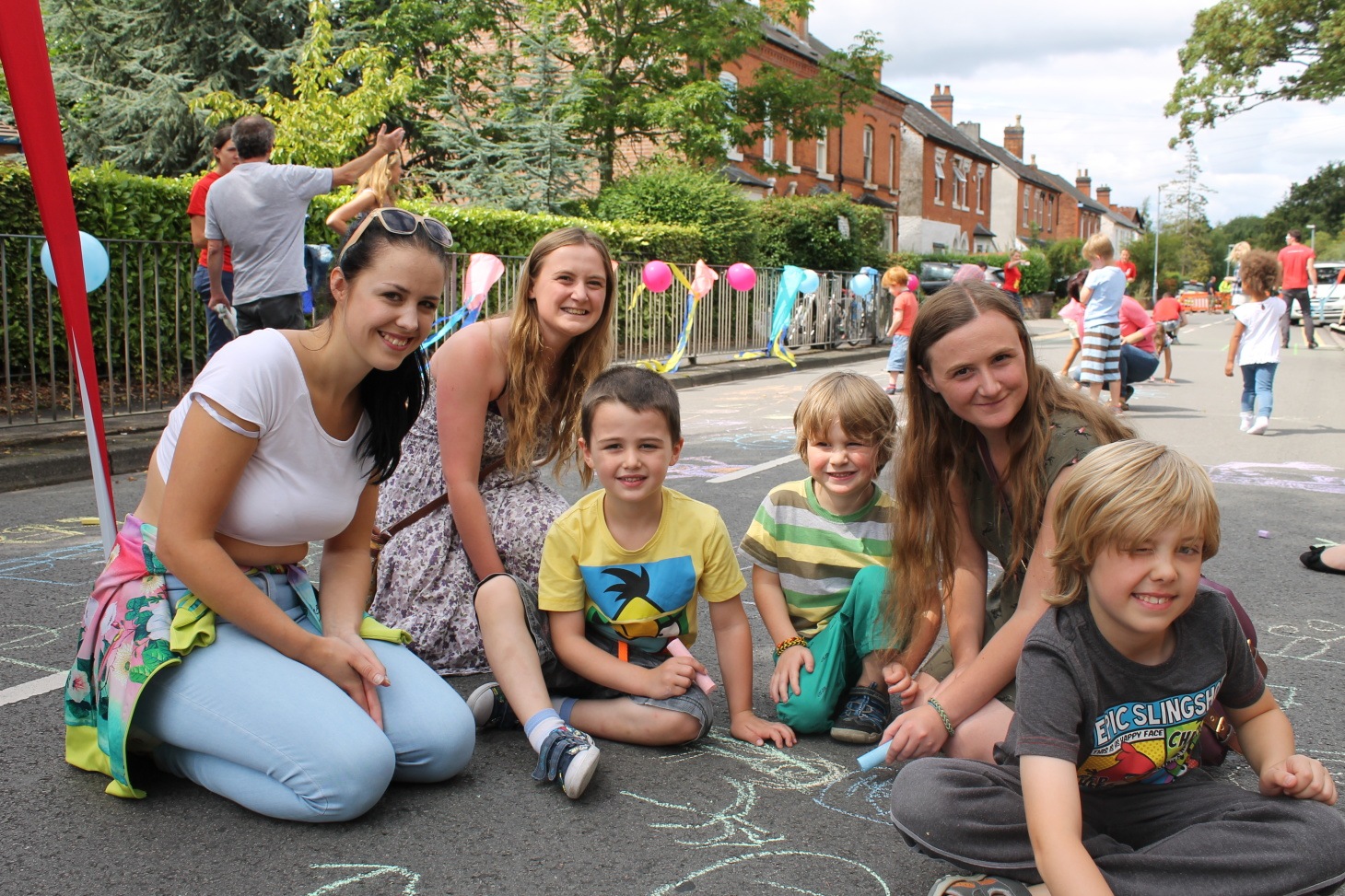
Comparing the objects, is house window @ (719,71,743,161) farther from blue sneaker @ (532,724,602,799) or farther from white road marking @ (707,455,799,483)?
blue sneaker @ (532,724,602,799)

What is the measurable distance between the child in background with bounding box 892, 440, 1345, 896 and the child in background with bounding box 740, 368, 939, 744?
80cm

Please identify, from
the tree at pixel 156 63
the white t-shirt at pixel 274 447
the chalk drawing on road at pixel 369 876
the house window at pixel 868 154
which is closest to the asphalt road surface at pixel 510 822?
the chalk drawing on road at pixel 369 876

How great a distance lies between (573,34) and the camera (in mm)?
25484

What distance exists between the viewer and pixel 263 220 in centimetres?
757

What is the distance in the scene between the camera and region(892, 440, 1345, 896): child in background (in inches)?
78.7

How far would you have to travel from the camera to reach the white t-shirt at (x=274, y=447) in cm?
257

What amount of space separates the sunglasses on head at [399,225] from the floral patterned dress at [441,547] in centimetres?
89

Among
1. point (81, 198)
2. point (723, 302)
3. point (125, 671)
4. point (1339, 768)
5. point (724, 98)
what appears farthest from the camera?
point (724, 98)

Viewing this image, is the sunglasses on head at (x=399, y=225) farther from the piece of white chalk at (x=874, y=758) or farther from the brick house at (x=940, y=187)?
the brick house at (x=940, y=187)

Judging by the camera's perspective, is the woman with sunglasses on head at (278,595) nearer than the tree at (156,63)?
Yes

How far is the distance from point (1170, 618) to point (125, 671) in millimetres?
2107

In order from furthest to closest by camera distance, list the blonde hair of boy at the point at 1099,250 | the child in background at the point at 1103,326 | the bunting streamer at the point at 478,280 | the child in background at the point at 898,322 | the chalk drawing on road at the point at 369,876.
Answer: the child in background at the point at 898,322
the bunting streamer at the point at 478,280
the blonde hair of boy at the point at 1099,250
the child in background at the point at 1103,326
the chalk drawing on road at the point at 369,876

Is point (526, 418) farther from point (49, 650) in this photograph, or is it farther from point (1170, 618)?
point (1170, 618)

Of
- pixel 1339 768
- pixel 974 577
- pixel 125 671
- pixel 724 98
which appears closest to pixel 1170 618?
pixel 974 577
